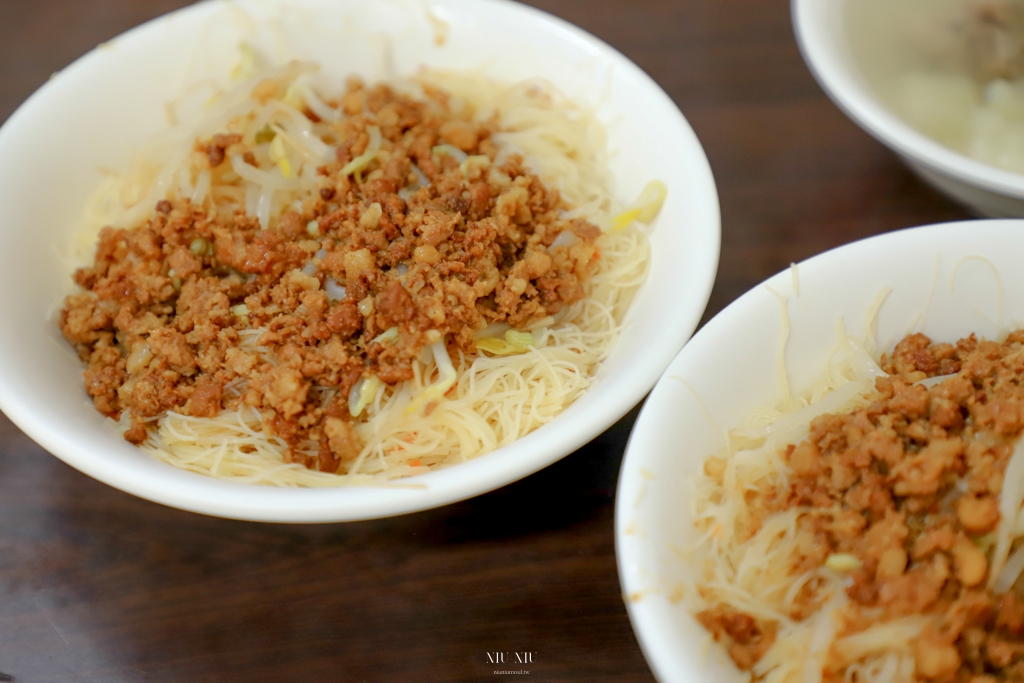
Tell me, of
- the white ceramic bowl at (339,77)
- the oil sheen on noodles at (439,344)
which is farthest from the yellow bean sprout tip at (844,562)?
the oil sheen on noodles at (439,344)

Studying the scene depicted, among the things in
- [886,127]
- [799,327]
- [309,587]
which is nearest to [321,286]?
[309,587]

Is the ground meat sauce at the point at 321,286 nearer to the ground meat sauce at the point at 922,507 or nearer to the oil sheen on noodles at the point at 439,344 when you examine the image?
the oil sheen on noodles at the point at 439,344

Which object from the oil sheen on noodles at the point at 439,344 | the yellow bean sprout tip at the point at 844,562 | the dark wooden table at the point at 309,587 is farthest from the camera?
the oil sheen on noodles at the point at 439,344

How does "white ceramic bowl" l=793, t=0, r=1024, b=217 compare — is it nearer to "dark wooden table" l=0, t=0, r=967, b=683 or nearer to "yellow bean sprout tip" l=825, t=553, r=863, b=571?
"dark wooden table" l=0, t=0, r=967, b=683

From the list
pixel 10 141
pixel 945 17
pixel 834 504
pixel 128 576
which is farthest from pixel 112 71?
pixel 945 17

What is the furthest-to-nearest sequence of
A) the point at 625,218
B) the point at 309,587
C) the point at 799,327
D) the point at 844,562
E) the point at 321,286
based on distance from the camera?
the point at 625,218, the point at 321,286, the point at 309,587, the point at 799,327, the point at 844,562

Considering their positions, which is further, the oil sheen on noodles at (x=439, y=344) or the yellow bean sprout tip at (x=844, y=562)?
the oil sheen on noodles at (x=439, y=344)

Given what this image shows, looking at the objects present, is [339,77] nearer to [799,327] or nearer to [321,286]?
[321,286]
